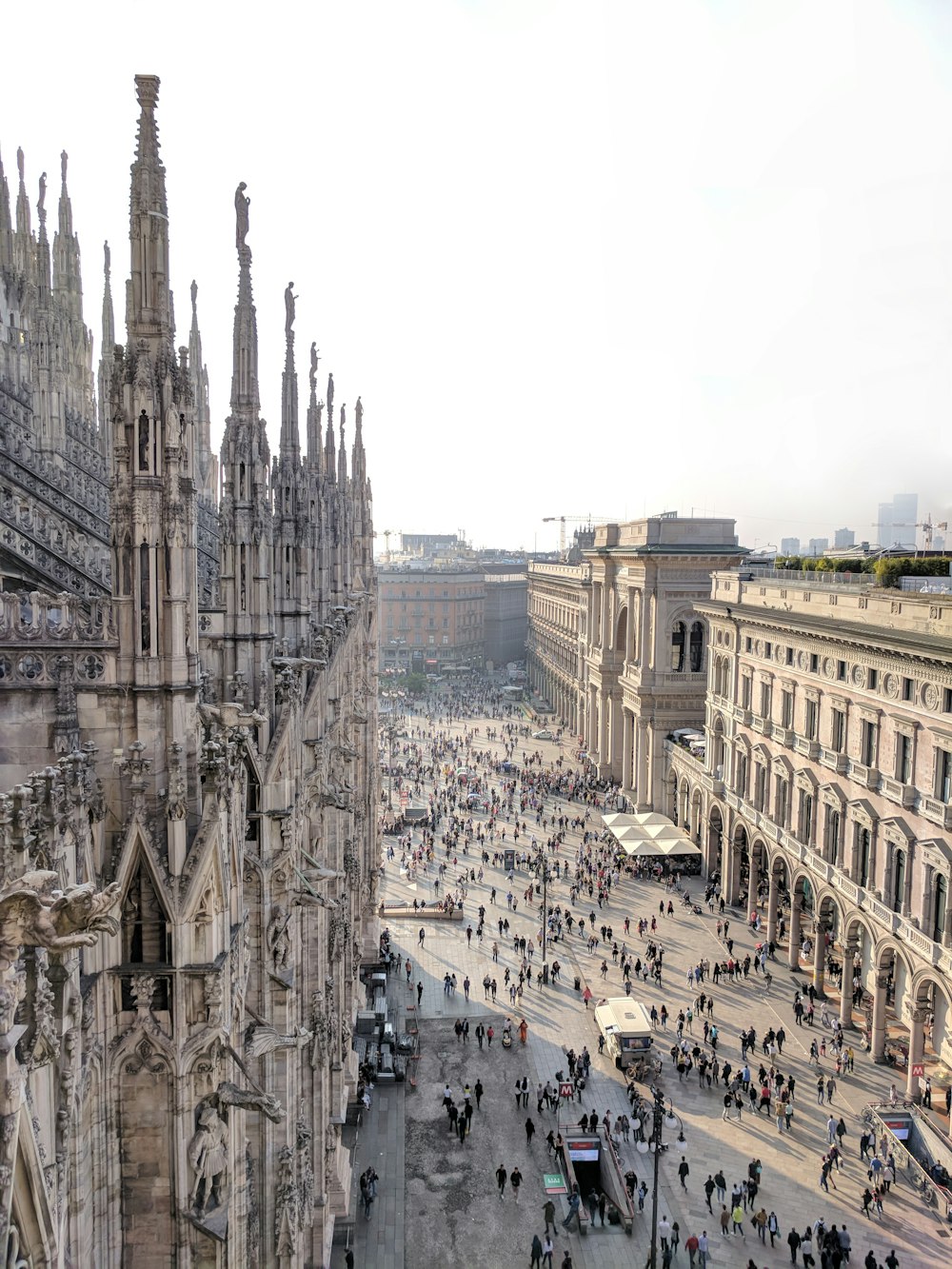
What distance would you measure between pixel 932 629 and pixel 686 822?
28385 millimetres

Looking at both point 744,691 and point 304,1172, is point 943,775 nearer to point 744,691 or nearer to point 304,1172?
point 744,691

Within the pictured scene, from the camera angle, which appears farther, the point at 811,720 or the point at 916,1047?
the point at 811,720

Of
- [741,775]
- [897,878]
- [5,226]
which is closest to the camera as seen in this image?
[897,878]

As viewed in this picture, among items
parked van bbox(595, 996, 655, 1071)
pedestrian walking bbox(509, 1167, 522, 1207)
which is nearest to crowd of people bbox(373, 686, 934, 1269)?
pedestrian walking bbox(509, 1167, 522, 1207)

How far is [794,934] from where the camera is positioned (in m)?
37.7

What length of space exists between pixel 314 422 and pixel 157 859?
20.0 metres

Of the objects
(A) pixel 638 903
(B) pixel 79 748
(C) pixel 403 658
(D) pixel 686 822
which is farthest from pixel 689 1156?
(C) pixel 403 658

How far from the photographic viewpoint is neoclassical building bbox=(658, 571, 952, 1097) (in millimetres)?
27844

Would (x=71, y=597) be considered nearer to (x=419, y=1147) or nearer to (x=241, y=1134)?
(x=241, y=1134)

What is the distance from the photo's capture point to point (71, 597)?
33.8 feet

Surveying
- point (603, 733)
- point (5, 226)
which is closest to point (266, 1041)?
point (5, 226)

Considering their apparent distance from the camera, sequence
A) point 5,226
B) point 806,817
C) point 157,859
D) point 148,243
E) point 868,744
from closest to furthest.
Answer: point 157,859, point 148,243, point 868,744, point 5,226, point 806,817

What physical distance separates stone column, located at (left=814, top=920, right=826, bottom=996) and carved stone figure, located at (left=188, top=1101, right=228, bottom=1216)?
99.7 feet

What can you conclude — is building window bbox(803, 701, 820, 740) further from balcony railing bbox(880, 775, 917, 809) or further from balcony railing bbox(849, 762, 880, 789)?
balcony railing bbox(880, 775, 917, 809)
